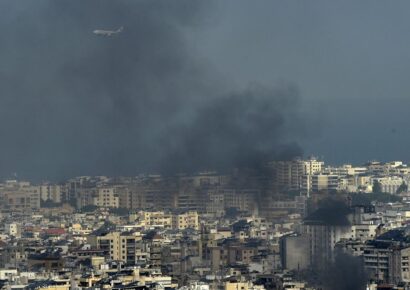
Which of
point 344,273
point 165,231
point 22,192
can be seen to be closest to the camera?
point 344,273

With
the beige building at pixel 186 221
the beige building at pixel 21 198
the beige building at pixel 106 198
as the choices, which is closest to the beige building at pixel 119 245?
the beige building at pixel 186 221

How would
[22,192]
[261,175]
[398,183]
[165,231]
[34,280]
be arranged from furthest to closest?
[398,183], [22,192], [165,231], [261,175], [34,280]

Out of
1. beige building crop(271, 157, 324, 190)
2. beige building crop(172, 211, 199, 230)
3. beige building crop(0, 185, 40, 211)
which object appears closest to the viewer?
beige building crop(271, 157, 324, 190)

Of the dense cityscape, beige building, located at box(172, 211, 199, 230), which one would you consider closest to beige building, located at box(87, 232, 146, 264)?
the dense cityscape

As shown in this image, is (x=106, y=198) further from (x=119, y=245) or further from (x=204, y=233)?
(x=119, y=245)

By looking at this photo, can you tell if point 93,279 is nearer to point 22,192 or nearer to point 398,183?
point 22,192

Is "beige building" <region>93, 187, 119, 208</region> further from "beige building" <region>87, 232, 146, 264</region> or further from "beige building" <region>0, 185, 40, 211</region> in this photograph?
"beige building" <region>87, 232, 146, 264</region>

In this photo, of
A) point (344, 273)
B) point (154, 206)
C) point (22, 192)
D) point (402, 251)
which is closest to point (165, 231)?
point (154, 206)

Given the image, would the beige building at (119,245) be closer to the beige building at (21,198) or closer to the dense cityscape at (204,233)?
A: the dense cityscape at (204,233)
